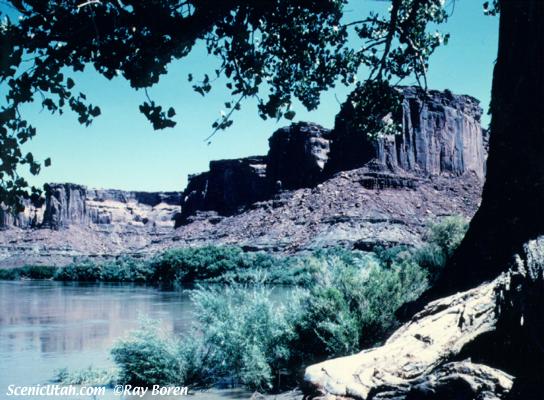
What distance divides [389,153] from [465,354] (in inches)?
2799

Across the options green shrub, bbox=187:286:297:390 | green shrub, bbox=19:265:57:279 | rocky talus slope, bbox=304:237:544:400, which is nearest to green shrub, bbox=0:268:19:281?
green shrub, bbox=19:265:57:279

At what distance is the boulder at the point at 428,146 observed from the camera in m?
72.6

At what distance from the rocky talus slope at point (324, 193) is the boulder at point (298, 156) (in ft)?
0.55

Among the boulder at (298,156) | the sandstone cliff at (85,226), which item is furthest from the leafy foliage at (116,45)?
the sandstone cliff at (85,226)

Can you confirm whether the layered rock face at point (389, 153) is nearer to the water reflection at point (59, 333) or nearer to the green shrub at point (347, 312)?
the water reflection at point (59, 333)

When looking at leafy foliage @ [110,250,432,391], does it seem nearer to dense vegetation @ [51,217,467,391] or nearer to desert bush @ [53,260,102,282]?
dense vegetation @ [51,217,467,391]

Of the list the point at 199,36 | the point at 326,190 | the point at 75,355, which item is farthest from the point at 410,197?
the point at 199,36

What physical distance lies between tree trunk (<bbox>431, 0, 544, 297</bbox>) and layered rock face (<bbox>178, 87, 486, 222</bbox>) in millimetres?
58508

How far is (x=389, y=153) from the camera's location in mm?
72312

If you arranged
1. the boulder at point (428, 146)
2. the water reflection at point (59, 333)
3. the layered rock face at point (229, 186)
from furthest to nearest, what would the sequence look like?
the layered rock face at point (229, 186), the boulder at point (428, 146), the water reflection at point (59, 333)

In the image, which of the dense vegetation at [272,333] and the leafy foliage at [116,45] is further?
the dense vegetation at [272,333]

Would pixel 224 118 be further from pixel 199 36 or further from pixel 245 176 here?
pixel 245 176

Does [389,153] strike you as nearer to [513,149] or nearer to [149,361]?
[149,361]

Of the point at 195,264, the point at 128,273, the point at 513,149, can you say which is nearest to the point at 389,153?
the point at 195,264
